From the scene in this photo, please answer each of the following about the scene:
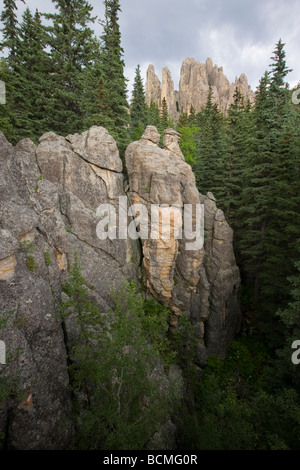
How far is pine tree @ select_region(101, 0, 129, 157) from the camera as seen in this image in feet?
57.4

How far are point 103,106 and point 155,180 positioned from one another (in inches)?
300

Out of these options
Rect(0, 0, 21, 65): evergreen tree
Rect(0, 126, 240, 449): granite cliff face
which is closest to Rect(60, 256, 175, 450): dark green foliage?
Rect(0, 126, 240, 449): granite cliff face

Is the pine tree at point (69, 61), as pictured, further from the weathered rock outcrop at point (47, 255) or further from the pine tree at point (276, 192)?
the pine tree at point (276, 192)

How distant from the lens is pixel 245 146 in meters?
20.7

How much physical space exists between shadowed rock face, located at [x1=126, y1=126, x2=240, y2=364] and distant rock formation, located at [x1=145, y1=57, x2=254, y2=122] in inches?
3293

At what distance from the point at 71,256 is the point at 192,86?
102m

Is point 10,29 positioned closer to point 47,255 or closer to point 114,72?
point 114,72

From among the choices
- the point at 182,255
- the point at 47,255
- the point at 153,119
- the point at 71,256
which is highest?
the point at 153,119

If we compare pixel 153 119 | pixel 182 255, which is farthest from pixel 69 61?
pixel 153 119

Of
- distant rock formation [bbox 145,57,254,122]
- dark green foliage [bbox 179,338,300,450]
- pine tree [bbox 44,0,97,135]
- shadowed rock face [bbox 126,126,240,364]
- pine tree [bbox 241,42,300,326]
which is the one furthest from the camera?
distant rock formation [bbox 145,57,254,122]

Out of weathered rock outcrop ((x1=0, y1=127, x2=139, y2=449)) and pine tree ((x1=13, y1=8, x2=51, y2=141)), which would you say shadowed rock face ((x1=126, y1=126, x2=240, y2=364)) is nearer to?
weathered rock outcrop ((x1=0, y1=127, x2=139, y2=449))

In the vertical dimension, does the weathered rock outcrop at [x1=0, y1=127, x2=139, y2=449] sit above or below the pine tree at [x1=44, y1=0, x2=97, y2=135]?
below

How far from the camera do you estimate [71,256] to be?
12.2m

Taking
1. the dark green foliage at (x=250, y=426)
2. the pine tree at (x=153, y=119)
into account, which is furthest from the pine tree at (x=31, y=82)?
the dark green foliage at (x=250, y=426)
